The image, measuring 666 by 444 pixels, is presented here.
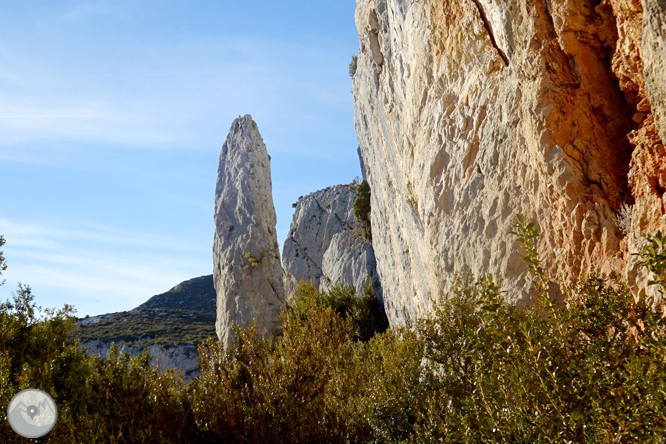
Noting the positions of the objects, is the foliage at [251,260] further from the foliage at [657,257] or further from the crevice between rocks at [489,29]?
the foliage at [657,257]

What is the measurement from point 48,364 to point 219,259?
20157mm

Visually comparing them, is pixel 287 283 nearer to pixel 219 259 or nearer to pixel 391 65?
pixel 219 259

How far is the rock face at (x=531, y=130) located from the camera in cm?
629

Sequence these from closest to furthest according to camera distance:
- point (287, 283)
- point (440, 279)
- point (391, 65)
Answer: point (440, 279)
point (391, 65)
point (287, 283)

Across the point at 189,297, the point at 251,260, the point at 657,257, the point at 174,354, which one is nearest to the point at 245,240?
the point at 251,260

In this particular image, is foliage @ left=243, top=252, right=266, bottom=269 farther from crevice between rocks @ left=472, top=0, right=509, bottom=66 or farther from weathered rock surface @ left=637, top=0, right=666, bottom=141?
weathered rock surface @ left=637, top=0, right=666, bottom=141

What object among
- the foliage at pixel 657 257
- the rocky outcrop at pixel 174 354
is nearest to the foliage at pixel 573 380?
the foliage at pixel 657 257

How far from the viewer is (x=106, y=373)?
322 inches

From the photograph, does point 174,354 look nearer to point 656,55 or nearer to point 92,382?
point 92,382

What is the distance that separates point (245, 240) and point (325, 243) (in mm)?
8849

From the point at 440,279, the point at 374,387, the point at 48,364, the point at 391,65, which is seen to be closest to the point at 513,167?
the point at 440,279

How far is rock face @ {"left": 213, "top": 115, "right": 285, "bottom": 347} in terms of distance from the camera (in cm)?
2528

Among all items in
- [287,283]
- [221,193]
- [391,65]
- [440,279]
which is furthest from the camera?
[287,283]

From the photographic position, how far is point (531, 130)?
7.53m
